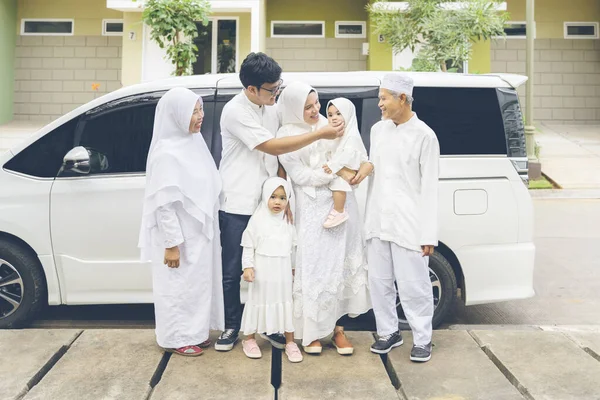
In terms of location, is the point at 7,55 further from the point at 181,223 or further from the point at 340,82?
the point at 181,223

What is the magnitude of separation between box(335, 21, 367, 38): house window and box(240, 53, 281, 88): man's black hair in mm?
15322

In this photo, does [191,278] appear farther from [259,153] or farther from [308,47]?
[308,47]

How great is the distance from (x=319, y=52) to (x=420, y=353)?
611 inches

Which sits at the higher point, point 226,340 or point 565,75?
point 565,75

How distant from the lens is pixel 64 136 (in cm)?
496

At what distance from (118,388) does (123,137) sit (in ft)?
6.45

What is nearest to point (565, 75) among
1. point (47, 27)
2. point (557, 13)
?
point (557, 13)

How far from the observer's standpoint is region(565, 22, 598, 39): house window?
19.5 metres

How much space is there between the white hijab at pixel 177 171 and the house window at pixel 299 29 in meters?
15.3

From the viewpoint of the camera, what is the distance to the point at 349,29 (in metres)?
18.7

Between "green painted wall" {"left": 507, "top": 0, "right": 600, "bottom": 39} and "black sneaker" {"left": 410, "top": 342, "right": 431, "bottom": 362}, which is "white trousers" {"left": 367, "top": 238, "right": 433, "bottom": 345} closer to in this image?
"black sneaker" {"left": 410, "top": 342, "right": 431, "bottom": 362}

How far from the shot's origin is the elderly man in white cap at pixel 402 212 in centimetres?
394

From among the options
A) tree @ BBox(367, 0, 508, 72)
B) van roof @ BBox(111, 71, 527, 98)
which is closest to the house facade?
tree @ BBox(367, 0, 508, 72)

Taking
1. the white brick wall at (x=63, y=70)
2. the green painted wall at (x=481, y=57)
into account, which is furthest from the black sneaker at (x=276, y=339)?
the white brick wall at (x=63, y=70)
